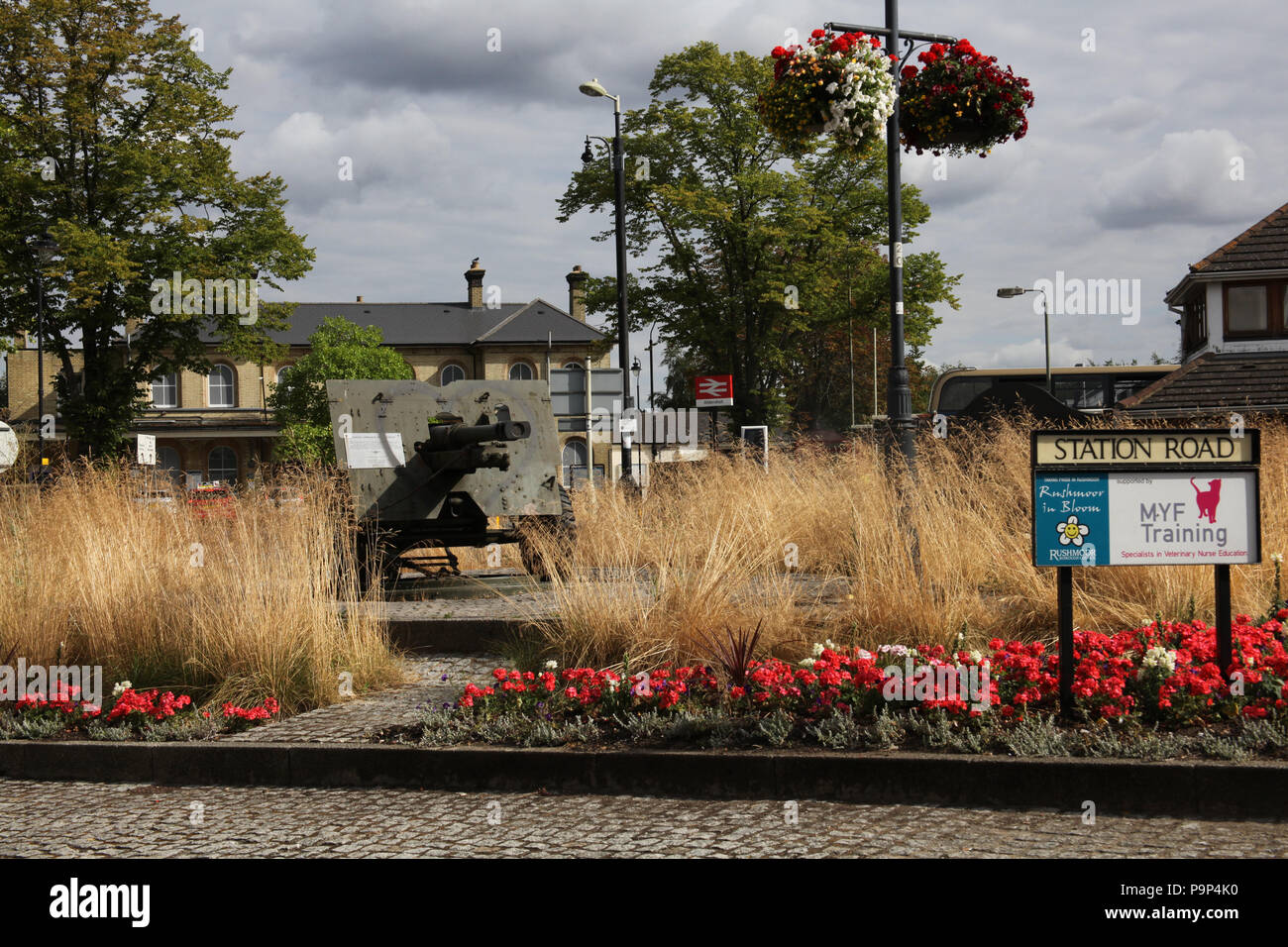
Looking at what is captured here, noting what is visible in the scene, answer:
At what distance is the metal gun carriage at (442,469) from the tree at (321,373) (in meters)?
43.9

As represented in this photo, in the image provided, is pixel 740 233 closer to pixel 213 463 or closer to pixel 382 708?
pixel 382 708

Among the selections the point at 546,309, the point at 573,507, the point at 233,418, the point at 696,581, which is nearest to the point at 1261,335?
the point at 573,507

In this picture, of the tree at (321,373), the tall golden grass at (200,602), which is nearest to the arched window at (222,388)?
the tree at (321,373)

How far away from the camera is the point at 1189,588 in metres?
7.52

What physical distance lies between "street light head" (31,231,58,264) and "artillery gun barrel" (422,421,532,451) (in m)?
19.6

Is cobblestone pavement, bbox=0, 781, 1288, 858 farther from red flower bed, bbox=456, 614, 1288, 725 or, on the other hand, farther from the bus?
the bus

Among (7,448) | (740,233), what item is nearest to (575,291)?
(740,233)

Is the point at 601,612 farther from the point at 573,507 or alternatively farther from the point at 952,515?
the point at 573,507

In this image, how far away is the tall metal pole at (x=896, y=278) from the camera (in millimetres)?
8828

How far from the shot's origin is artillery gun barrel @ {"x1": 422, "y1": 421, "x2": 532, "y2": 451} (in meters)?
10.7

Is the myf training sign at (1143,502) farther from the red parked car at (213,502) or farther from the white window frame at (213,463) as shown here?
the white window frame at (213,463)

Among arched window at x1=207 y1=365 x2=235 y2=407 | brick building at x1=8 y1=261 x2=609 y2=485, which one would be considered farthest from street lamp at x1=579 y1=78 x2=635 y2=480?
arched window at x1=207 y1=365 x2=235 y2=407

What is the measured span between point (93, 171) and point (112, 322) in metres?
3.78

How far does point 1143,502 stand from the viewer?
5.81 m
